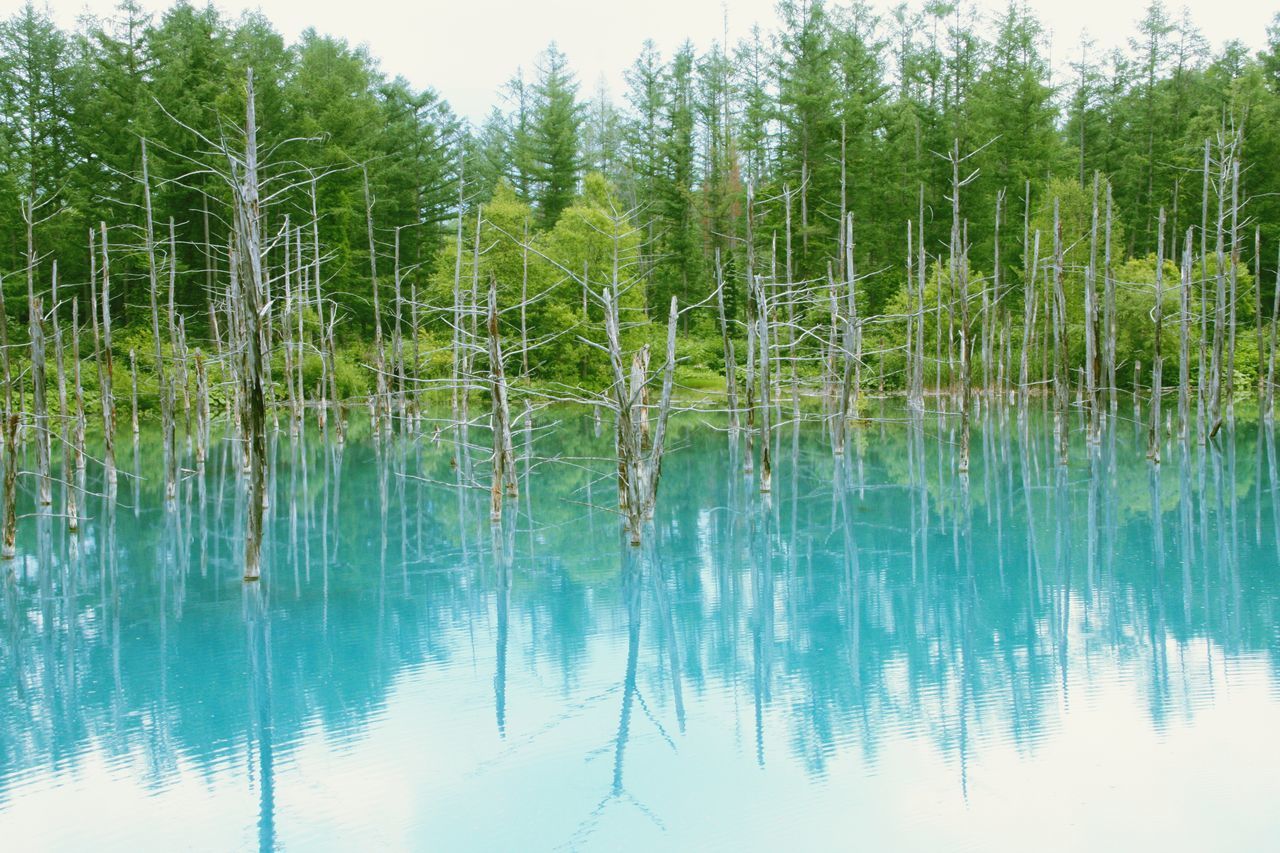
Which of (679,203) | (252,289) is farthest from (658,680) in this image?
(679,203)

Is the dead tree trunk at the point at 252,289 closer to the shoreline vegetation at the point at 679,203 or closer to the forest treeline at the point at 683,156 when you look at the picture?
the shoreline vegetation at the point at 679,203

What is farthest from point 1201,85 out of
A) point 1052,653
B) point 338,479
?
point 1052,653

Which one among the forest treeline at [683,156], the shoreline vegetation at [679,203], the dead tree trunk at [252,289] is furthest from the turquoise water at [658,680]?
the forest treeline at [683,156]

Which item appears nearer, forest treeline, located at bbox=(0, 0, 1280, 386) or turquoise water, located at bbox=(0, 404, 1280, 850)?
turquoise water, located at bbox=(0, 404, 1280, 850)

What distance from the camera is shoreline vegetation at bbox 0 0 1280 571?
28969 millimetres

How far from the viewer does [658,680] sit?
7648 millimetres

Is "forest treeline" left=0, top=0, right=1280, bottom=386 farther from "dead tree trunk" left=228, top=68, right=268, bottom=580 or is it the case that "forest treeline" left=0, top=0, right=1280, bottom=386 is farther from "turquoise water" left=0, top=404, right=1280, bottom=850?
"dead tree trunk" left=228, top=68, right=268, bottom=580

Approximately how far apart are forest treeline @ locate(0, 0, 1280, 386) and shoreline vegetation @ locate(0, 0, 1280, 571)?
13 cm

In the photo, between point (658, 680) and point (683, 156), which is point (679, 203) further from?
point (658, 680)

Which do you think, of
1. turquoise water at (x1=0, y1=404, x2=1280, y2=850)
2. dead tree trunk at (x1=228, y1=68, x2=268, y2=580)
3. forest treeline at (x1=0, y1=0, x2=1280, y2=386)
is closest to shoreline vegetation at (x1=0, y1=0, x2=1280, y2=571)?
forest treeline at (x1=0, y1=0, x2=1280, y2=386)

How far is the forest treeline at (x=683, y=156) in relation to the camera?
32.7m

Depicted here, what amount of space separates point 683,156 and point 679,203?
6.83 ft

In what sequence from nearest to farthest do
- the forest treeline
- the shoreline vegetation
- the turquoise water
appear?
the turquoise water → the shoreline vegetation → the forest treeline

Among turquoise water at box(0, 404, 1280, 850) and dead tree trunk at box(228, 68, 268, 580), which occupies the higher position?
dead tree trunk at box(228, 68, 268, 580)
